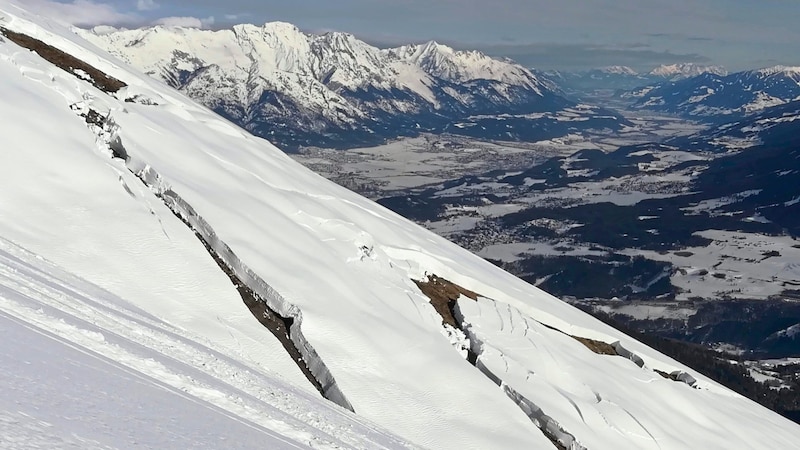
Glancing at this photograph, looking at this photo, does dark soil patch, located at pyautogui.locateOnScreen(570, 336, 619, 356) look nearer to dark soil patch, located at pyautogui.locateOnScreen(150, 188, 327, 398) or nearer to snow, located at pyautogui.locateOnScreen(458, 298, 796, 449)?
snow, located at pyautogui.locateOnScreen(458, 298, 796, 449)

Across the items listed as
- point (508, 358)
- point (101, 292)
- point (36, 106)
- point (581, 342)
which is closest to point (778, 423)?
point (581, 342)

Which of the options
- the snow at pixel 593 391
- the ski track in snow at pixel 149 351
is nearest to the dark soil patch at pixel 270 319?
the ski track in snow at pixel 149 351

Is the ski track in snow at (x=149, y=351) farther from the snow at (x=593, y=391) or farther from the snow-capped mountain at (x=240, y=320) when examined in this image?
the snow at (x=593, y=391)

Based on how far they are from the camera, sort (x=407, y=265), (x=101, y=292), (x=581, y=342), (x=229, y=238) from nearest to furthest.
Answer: (x=101, y=292) → (x=229, y=238) → (x=407, y=265) → (x=581, y=342)

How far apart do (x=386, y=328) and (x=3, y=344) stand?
72.9 ft

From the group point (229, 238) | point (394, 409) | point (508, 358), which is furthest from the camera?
point (508, 358)

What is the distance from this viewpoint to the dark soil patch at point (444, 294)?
4112 cm

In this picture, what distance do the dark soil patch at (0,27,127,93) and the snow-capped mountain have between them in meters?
0.25

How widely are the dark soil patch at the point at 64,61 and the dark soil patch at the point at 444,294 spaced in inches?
1049

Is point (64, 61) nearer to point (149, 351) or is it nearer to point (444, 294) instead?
point (444, 294)

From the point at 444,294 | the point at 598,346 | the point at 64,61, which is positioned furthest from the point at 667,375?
the point at 64,61

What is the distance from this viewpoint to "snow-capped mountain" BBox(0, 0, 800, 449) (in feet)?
47.4

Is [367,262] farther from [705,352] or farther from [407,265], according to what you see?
[705,352]

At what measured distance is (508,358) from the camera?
128 feet
